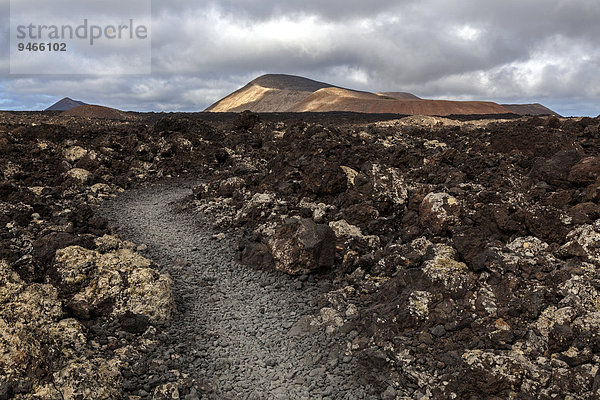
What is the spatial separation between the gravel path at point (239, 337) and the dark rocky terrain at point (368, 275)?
0.09m

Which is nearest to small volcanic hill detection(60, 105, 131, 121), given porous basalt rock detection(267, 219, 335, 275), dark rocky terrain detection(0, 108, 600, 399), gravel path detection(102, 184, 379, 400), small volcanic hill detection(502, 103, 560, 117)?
dark rocky terrain detection(0, 108, 600, 399)

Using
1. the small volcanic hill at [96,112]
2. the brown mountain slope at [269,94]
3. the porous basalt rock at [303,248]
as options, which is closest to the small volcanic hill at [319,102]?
the brown mountain slope at [269,94]

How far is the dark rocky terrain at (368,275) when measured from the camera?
24.9ft

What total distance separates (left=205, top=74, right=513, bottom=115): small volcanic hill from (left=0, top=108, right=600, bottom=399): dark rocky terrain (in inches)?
2783

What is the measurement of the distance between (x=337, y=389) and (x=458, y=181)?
10.1 m

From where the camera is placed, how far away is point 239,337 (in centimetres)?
1012

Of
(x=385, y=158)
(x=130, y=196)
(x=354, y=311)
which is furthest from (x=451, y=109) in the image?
(x=354, y=311)

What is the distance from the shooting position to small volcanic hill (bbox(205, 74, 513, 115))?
8662cm

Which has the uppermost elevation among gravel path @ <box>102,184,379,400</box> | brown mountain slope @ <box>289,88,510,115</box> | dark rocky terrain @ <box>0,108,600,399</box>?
brown mountain slope @ <box>289,88,510,115</box>

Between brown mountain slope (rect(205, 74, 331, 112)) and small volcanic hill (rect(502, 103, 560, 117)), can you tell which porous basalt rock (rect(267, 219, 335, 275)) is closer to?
brown mountain slope (rect(205, 74, 331, 112))

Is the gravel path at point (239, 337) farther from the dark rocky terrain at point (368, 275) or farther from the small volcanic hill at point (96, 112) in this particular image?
the small volcanic hill at point (96, 112)

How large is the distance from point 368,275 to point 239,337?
160 inches

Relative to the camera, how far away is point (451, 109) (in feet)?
279

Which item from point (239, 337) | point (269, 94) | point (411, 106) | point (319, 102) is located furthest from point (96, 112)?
point (239, 337)
